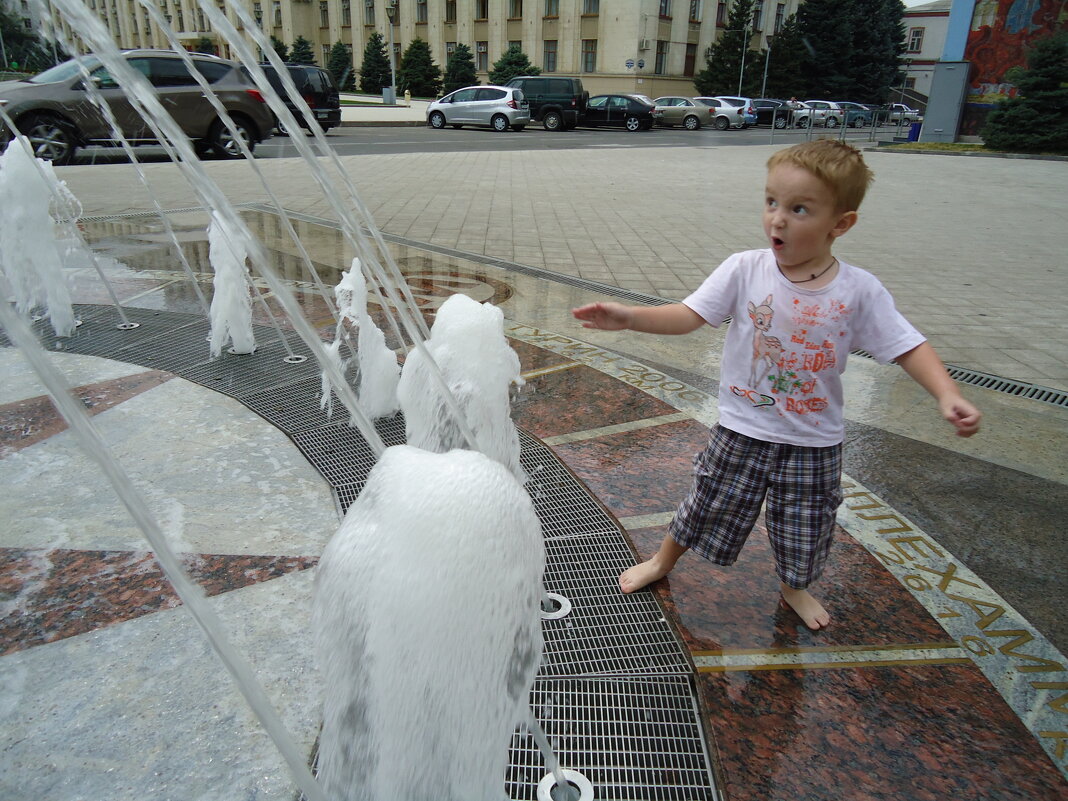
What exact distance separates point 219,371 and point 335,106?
19148 mm

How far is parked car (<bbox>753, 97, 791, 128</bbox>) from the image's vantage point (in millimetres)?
34531

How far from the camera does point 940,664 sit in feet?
6.59

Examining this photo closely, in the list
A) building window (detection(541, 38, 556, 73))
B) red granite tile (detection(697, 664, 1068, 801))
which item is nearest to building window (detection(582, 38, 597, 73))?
building window (detection(541, 38, 556, 73))

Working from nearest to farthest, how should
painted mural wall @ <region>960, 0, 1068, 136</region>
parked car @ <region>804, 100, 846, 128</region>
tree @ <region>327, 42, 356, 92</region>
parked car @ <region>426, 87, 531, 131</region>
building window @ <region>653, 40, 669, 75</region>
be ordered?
1. painted mural wall @ <region>960, 0, 1068, 136</region>
2. parked car @ <region>426, 87, 531, 131</region>
3. parked car @ <region>804, 100, 846, 128</region>
4. building window @ <region>653, 40, 669, 75</region>
5. tree @ <region>327, 42, 356, 92</region>

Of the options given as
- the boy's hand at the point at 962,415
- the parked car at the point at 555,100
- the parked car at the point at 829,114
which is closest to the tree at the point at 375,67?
the parked car at the point at 555,100

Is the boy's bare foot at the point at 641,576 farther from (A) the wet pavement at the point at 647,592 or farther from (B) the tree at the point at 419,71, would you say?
(B) the tree at the point at 419,71

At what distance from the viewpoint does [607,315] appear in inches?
78.9

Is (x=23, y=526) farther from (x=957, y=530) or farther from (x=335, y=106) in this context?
(x=335, y=106)

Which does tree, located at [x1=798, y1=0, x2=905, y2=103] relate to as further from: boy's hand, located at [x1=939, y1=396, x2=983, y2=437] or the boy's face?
boy's hand, located at [x1=939, y1=396, x2=983, y2=437]

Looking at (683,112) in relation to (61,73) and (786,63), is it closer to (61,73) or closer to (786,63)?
(786,63)

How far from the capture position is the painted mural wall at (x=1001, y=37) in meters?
21.8

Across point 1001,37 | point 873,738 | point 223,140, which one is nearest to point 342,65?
point 1001,37

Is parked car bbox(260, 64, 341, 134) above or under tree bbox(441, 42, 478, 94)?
under

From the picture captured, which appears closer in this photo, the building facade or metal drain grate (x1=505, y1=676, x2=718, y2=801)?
metal drain grate (x1=505, y1=676, x2=718, y2=801)
